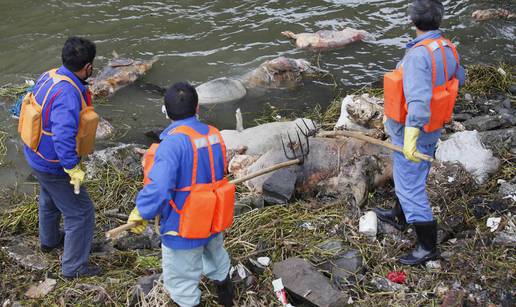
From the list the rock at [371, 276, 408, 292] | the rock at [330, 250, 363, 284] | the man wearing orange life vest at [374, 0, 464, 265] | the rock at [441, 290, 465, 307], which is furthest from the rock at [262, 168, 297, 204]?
the rock at [441, 290, 465, 307]

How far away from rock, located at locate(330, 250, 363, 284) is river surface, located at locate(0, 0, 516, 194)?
3.50 meters

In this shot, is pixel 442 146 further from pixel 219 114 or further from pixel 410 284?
pixel 219 114

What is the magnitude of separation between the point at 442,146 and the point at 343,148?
1100 mm

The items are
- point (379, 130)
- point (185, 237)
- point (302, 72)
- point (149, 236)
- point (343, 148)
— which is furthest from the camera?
point (302, 72)

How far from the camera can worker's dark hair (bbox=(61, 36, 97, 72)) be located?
3.93m

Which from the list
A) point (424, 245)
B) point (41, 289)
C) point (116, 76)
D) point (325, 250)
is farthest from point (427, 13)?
point (116, 76)

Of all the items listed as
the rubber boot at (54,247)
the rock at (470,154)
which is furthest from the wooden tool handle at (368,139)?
the rubber boot at (54,247)

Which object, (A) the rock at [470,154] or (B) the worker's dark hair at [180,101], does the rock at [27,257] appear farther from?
(A) the rock at [470,154]

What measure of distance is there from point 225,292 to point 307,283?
0.61m

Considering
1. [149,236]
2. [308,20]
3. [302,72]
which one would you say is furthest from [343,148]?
[308,20]

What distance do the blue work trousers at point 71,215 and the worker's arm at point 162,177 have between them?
133cm

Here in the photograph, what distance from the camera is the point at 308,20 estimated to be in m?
10.6

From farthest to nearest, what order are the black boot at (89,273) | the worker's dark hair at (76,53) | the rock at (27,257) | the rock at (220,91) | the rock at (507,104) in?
the rock at (220,91), the rock at (507,104), the rock at (27,257), the black boot at (89,273), the worker's dark hair at (76,53)

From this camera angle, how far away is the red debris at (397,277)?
4.08 metres
